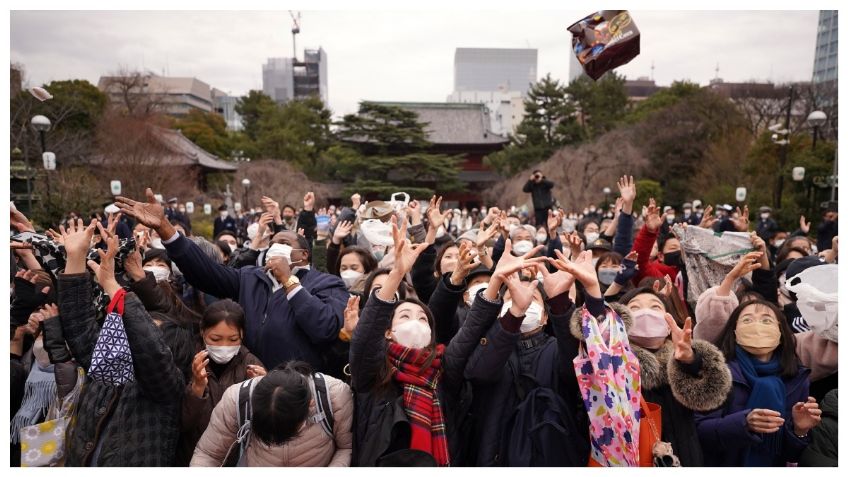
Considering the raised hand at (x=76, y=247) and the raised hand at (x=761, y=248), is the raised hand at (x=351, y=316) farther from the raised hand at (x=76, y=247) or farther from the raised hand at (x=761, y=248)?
the raised hand at (x=761, y=248)

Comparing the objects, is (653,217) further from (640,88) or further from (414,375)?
(640,88)

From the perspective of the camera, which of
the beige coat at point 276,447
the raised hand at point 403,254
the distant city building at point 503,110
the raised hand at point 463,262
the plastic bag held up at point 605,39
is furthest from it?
the distant city building at point 503,110

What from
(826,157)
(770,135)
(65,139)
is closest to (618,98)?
(770,135)

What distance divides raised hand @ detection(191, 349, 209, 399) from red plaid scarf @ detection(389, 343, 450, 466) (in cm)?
78

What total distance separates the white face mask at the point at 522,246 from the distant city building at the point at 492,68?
365 ft

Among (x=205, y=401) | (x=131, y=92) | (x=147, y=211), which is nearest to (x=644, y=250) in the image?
(x=205, y=401)

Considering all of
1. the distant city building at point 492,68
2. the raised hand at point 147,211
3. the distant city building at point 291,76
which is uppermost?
the distant city building at point 492,68

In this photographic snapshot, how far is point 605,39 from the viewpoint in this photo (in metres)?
3.16

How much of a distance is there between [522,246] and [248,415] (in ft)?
10.5

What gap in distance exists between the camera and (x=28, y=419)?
2.47 m

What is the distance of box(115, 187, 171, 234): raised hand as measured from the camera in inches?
106

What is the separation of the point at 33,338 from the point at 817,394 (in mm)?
4126

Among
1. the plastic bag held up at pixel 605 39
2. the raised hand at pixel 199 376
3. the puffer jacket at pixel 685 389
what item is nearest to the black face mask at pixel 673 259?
the plastic bag held up at pixel 605 39

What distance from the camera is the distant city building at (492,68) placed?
370ft
